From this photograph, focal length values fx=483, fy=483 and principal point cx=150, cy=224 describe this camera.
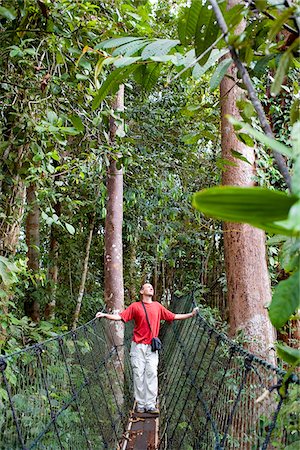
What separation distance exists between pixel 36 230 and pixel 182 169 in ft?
5.03

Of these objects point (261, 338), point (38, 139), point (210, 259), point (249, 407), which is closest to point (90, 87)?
point (38, 139)

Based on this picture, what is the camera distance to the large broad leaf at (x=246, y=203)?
257 mm

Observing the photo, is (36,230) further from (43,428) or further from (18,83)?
(43,428)

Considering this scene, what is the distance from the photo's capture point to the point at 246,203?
0.85 ft

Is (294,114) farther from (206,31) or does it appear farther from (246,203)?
(246,203)

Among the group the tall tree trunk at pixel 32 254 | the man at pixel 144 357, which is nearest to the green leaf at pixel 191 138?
the man at pixel 144 357

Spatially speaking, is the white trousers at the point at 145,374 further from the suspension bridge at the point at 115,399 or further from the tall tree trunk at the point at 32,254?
the tall tree trunk at the point at 32,254

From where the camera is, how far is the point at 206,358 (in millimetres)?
3086

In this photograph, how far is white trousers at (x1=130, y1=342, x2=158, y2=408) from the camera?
3312mm

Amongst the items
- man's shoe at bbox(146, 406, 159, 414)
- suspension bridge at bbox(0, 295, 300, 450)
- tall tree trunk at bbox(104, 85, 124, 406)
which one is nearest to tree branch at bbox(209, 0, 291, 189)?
suspension bridge at bbox(0, 295, 300, 450)

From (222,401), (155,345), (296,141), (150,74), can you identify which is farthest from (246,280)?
(296,141)

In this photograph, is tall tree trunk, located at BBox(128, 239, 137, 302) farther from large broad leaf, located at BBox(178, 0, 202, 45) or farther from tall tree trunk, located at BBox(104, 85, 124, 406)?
large broad leaf, located at BBox(178, 0, 202, 45)

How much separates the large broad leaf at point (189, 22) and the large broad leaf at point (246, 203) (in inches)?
16.0

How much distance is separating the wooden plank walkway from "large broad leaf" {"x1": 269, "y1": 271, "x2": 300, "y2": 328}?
9.10 feet
